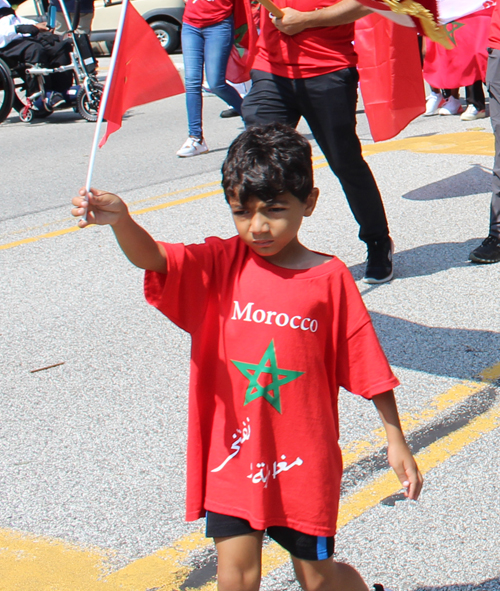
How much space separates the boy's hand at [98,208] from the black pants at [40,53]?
9807mm

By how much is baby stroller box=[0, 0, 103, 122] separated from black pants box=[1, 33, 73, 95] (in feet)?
0.17

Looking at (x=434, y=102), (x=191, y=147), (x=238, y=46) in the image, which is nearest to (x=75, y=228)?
(x=238, y=46)

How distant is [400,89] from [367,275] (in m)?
1.09

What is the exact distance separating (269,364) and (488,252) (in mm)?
3410

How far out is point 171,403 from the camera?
3576 mm

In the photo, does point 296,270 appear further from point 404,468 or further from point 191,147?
point 191,147

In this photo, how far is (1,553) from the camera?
2602mm

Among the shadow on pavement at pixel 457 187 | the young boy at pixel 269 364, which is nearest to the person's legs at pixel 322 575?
the young boy at pixel 269 364

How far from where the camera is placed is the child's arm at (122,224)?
1.83m

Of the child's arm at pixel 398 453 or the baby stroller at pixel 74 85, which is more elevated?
the child's arm at pixel 398 453

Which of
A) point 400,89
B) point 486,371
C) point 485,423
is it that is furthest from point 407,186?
point 485,423

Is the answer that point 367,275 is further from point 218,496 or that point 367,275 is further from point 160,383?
point 218,496

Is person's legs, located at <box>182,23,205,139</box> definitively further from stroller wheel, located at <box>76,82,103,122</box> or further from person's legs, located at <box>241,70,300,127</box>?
person's legs, located at <box>241,70,300,127</box>

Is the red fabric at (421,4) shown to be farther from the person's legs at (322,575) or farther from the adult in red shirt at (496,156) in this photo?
the adult in red shirt at (496,156)
